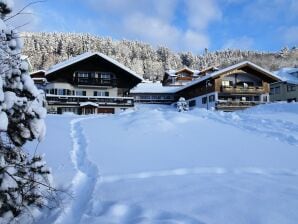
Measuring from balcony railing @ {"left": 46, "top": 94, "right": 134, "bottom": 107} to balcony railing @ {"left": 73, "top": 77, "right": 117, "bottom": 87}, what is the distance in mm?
2333

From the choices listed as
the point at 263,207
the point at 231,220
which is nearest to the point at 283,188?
the point at 263,207

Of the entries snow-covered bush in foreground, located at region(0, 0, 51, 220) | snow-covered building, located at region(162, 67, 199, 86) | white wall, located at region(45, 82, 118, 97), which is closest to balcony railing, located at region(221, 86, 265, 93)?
white wall, located at region(45, 82, 118, 97)

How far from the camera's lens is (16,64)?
5.07 metres

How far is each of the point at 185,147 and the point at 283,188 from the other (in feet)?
16.0

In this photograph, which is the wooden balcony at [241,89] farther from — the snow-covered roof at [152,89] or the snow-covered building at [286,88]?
the snow-covered roof at [152,89]

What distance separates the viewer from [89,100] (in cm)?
3884

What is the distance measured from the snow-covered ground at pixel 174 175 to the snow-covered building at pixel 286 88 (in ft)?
125

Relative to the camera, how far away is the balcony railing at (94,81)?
4025 centimetres

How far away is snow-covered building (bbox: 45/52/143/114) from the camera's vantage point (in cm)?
3849

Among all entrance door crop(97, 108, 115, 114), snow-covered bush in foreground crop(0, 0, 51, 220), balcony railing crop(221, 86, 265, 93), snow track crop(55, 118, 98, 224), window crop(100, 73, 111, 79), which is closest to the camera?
snow-covered bush in foreground crop(0, 0, 51, 220)

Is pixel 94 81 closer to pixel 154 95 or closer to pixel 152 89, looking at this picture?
pixel 154 95

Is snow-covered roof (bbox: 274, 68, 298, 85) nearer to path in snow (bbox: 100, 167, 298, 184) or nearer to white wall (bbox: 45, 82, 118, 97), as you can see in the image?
white wall (bbox: 45, 82, 118, 97)

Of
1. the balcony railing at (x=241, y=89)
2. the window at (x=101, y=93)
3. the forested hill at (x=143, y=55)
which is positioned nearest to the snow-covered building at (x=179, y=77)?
the balcony railing at (x=241, y=89)

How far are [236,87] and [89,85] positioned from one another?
56.3 ft
